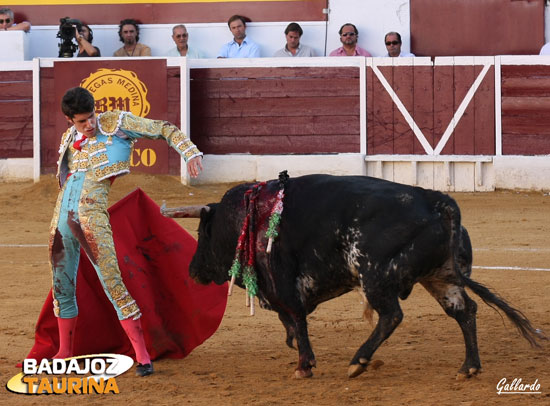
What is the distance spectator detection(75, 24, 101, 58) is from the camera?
10367 millimetres

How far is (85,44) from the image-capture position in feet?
34.0

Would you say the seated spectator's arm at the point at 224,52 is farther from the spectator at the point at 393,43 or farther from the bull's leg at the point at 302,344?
the bull's leg at the point at 302,344

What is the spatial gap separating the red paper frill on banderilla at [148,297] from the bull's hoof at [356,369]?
890 millimetres

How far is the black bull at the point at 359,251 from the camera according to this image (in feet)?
11.8

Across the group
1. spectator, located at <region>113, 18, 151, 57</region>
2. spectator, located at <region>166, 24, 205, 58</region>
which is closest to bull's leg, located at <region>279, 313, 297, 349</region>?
spectator, located at <region>166, 24, 205, 58</region>

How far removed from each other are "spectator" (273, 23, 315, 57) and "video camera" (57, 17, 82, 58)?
6.75ft

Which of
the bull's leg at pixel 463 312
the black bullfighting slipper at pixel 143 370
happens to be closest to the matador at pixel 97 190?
the black bullfighting slipper at pixel 143 370

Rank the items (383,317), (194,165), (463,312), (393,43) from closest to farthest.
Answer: (383,317)
(463,312)
(194,165)
(393,43)

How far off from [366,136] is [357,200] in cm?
654

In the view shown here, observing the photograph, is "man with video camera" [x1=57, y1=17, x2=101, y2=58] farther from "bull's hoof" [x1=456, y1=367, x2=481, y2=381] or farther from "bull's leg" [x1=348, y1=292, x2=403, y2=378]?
"bull's hoof" [x1=456, y1=367, x2=481, y2=381]

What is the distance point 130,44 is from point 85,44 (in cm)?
49

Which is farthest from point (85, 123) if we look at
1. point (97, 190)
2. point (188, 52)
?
point (188, 52)

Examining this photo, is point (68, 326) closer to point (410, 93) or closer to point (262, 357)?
point (262, 357)

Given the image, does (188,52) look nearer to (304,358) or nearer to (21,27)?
(21,27)
